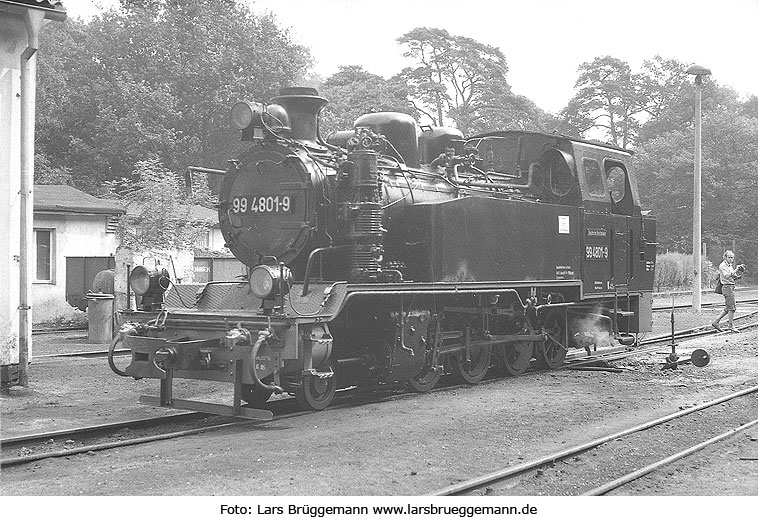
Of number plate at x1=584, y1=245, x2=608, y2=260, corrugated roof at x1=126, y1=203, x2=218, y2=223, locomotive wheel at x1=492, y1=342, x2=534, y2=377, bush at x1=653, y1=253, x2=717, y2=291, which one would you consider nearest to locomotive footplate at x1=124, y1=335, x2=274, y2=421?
locomotive wheel at x1=492, y1=342, x2=534, y2=377

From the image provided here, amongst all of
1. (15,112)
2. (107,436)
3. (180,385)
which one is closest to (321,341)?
(107,436)

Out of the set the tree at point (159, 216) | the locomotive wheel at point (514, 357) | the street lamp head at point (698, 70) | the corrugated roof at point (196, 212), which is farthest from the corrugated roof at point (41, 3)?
the street lamp head at point (698, 70)

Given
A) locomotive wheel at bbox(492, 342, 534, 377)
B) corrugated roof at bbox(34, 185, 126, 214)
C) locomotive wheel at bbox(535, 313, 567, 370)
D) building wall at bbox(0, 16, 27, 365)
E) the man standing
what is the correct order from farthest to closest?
corrugated roof at bbox(34, 185, 126, 214) → the man standing → locomotive wheel at bbox(535, 313, 567, 370) → locomotive wheel at bbox(492, 342, 534, 377) → building wall at bbox(0, 16, 27, 365)

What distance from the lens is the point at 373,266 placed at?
8.27 metres

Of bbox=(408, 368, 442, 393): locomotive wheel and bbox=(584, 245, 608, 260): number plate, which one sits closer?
bbox=(408, 368, 442, 393): locomotive wheel

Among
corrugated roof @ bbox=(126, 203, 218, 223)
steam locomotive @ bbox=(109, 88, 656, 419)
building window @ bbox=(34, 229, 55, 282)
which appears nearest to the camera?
steam locomotive @ bbox=(109, 88, 656, 419)

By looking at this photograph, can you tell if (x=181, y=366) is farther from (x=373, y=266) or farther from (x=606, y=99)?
(x=606, y=99)

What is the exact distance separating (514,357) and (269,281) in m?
4.96

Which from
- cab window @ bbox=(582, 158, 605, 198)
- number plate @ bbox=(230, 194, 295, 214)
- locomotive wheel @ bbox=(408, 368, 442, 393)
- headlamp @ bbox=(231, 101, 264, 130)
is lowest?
locomotive wheel @ bbox=(408, 368, 442, 393)

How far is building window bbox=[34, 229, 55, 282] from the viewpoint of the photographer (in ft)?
61.1

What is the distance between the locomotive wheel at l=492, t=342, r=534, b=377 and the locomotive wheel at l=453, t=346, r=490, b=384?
0.50m

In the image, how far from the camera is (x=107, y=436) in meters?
7.19

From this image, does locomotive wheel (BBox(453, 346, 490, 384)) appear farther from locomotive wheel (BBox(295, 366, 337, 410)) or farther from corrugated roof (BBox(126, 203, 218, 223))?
corrugated roof (BBox(126, 203, 218, 223))
